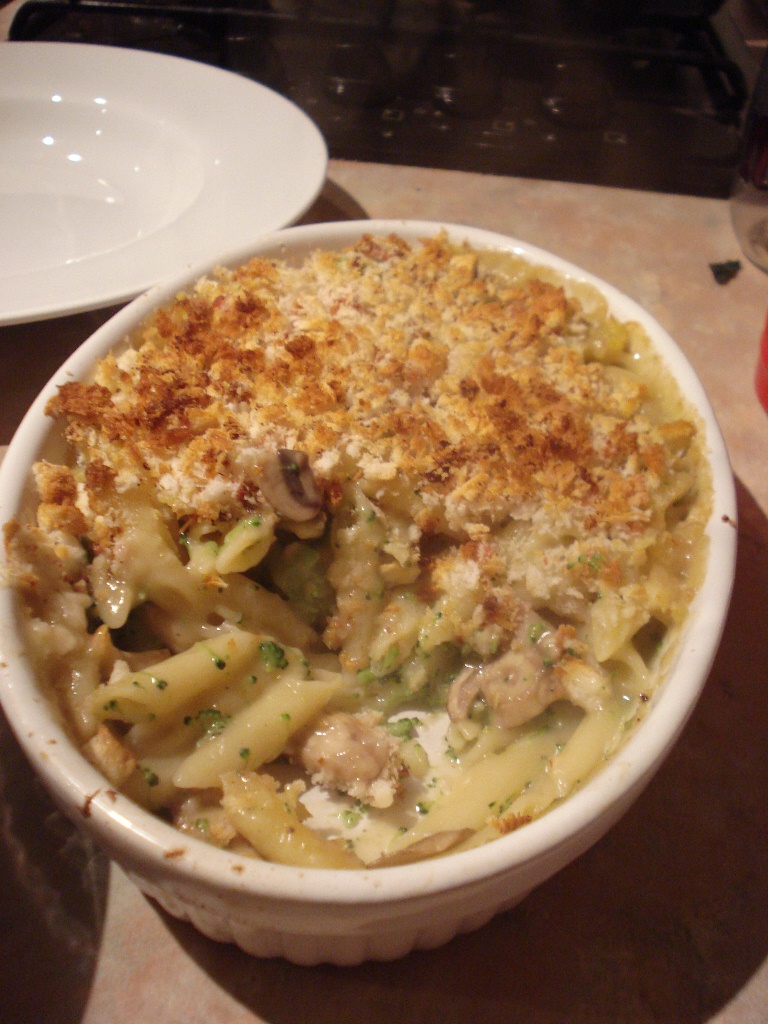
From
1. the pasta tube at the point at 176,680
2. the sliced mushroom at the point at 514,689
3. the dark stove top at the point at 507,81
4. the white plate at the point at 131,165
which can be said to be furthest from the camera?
the dark stove top at the point at 507,81

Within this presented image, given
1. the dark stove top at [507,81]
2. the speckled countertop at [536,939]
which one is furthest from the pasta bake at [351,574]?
the dark stove top at [507,81]

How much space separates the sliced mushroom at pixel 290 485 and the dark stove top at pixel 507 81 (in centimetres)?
153

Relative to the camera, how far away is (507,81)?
221 cm

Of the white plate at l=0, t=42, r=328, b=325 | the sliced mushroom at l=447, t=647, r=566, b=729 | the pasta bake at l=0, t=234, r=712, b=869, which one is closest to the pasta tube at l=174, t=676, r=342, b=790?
the pasta bake at l=0, t=234, r=712, b=869

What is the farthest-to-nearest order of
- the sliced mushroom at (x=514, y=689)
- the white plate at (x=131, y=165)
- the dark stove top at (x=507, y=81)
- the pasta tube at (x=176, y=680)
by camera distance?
the dark stove top at (x=507, y=81)
the white plate at (x=131, y=165)
the sliced mushroom at (x=514, y=689)
the pasta tube at (x=176, y=680)

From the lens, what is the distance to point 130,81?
6.56 ft

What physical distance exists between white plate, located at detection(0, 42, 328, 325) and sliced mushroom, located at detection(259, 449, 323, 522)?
595mm

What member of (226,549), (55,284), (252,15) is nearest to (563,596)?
(226,549)

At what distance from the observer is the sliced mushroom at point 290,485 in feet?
3.11

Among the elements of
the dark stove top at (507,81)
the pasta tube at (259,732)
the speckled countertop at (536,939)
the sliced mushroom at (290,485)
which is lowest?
the speckled countertop at (536,939)

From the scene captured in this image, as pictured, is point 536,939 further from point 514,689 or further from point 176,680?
point 176,680

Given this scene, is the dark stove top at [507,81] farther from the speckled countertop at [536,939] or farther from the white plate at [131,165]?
the speckled countertop at [536,939]

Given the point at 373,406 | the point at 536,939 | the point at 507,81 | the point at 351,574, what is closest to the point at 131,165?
the point at 507,81

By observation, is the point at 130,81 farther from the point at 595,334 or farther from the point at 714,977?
the point at 714,977
